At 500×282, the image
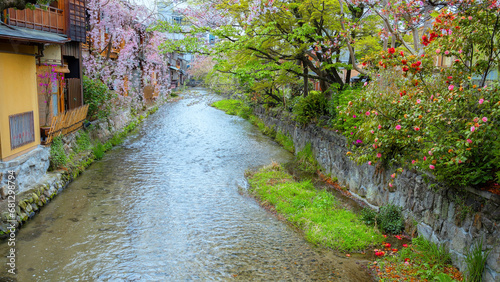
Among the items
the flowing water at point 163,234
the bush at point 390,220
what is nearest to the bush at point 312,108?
the flowing water at point 163,234

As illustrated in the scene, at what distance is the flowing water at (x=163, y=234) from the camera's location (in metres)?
6.89

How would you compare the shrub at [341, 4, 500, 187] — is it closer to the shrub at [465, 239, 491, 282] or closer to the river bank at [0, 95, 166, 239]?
the shrub at [465, 239, 491, 282]

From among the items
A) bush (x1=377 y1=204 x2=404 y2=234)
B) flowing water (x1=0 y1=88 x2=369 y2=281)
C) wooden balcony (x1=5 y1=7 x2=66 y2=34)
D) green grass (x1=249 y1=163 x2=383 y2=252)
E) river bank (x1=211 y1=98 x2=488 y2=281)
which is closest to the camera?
river bank (x1=211 y1=98 x2=488 y2=281)

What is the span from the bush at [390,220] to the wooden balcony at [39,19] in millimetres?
12214

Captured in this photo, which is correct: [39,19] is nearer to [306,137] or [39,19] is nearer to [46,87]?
[46,87]

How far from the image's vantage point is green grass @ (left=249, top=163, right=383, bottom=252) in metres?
8.12

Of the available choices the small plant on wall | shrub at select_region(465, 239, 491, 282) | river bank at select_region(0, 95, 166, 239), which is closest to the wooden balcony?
the small plant on wall

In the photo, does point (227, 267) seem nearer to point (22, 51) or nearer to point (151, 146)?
point (22, 51)

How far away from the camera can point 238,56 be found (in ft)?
53.0

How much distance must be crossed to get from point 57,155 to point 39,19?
5926 millimetres

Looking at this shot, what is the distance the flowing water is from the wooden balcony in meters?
5.88

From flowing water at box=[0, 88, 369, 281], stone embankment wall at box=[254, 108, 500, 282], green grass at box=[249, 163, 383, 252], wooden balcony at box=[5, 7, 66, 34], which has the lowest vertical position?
flowing water at box=[0, 88, 369, 281]

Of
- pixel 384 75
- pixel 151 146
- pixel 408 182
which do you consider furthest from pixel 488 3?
pixel 151 146

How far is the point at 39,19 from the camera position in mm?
13672
